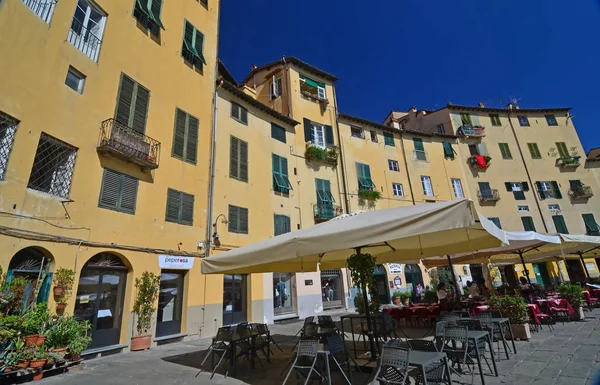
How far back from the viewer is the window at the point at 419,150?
24344 mm

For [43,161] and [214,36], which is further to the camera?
[214,36]

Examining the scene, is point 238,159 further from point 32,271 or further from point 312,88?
point 312,88

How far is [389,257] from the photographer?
7750mm

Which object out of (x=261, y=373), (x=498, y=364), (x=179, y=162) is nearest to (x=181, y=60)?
(x=179, y=162)

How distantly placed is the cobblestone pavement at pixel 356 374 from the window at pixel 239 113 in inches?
436

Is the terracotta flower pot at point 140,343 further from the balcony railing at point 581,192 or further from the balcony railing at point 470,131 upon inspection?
the balcony railing at point 581,192

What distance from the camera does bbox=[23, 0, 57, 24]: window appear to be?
318 inches

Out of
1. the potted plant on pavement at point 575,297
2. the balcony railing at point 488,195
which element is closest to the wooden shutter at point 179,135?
the potted plant on pavement at point 575,297

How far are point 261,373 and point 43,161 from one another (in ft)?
26.0

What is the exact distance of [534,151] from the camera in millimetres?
27047

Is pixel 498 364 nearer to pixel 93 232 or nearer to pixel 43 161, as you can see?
pixel 93 232

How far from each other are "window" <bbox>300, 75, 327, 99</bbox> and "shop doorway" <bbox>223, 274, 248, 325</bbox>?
44.6 feet

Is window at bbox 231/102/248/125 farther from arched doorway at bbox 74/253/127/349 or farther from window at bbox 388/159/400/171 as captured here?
window at bbox 388/159/400/171

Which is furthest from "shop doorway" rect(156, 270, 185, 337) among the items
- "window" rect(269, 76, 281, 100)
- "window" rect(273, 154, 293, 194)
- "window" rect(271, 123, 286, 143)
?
"window" rect(269, 76, 281, 100)
